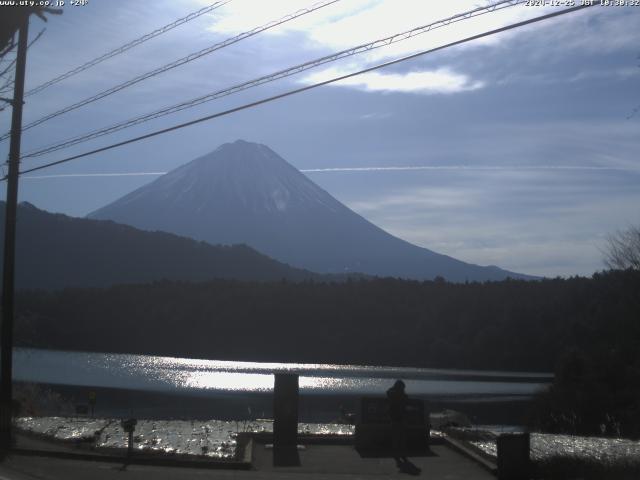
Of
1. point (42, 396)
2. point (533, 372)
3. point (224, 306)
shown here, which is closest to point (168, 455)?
point (42, 396)

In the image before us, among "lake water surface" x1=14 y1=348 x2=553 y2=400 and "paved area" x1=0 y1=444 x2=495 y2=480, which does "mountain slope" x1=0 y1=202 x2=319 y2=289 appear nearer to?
"lake water surface" x1=14 y1=348 x2=553 y2=400

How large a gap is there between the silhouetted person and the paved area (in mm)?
318

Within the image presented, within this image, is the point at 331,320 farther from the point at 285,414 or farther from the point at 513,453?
the point at 513,453

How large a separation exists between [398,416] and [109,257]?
149540 millimetres

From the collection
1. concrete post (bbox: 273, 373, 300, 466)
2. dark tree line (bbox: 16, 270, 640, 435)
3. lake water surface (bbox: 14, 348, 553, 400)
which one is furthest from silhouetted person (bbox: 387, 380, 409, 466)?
dark tree line (bbox: 16, 270, 640, 435)

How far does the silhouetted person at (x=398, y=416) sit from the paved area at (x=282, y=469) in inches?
12.5

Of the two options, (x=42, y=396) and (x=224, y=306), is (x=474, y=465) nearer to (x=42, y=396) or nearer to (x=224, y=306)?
(x=42, y=396)

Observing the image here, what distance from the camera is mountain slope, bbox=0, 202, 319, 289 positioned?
150125 millimetres

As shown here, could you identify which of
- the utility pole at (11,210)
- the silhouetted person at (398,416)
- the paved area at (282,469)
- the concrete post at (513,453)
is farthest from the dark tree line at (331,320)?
the concrete post at (513,453)

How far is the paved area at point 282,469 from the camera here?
548 inches

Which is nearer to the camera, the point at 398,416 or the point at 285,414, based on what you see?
the point at 398,416

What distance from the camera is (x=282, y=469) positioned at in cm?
1462

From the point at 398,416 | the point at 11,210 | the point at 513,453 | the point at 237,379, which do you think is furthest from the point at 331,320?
the point at 513,453

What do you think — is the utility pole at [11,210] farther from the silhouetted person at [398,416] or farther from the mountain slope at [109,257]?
the mountain slope at [109,257]
